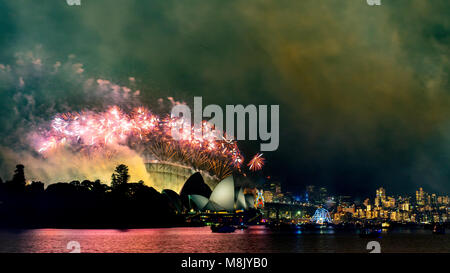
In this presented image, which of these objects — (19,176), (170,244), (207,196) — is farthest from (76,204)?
(207,196)

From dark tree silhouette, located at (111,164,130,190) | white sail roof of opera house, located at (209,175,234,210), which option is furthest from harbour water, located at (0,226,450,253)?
white sail roof of opera house, located at (209,175,234,210)

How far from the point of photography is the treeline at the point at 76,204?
93.5m

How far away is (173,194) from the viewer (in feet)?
424

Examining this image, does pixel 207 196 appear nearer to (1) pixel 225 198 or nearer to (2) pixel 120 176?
(1) pixel 225 198

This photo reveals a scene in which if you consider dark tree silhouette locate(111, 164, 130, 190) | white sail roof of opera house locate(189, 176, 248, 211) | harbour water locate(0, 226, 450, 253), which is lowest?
harbour water locate(0, 226, 450, 253)

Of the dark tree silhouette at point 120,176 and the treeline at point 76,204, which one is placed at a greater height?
the dark tree silhouette at point 120,176

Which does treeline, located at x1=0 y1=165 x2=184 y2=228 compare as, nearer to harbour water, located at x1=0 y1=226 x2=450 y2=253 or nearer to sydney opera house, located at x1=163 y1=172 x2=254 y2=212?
sydney opera house, located at x1=163 y1=172 x2=254 y2=212

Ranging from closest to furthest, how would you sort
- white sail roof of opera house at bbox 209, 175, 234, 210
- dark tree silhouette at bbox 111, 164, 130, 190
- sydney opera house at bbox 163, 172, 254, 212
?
dark tree silhouette at bbox 111, 164, 130, 190, white sail roof of opera house at bbox 209, 175, 234, 210, sydney opera house at bbox 163, 172, 254, 212

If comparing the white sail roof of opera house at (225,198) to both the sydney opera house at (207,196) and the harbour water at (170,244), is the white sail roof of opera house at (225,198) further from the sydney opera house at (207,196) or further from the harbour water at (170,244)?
the harbour water at (170,244)

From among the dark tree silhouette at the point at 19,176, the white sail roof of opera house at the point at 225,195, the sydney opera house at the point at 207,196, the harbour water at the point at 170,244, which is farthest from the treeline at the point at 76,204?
the white sail roof of opera house at the point at 225,195

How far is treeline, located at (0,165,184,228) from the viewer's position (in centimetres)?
9350
